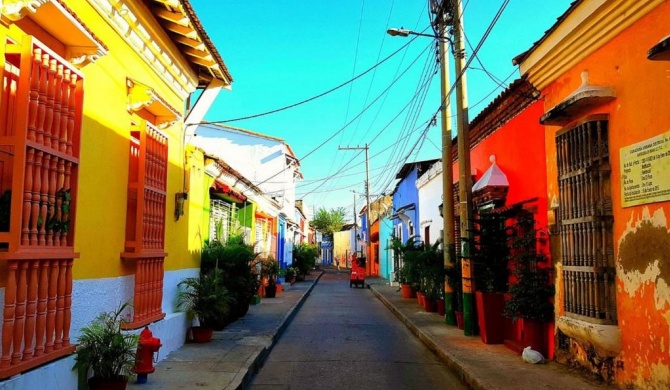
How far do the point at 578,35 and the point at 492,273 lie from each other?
435 centimetres

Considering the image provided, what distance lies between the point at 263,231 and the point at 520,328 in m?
13.6

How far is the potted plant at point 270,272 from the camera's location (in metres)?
17.0

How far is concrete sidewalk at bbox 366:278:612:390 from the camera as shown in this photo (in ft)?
20.1

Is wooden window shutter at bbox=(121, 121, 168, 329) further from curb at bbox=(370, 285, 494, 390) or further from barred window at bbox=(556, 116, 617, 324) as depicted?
barred window at bbox=(556, 116, 617, 324)

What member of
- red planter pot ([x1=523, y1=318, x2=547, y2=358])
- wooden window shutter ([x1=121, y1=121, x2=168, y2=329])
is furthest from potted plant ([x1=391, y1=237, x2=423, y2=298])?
wooden window shutter ([x1=121, y1=121, x2=168, y2=329])

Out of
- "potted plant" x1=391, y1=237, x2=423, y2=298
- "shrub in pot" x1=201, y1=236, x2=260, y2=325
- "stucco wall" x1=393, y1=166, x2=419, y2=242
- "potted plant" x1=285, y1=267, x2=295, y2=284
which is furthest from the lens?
"potted plant" x1=285, y1=267, x2=295, y2=284

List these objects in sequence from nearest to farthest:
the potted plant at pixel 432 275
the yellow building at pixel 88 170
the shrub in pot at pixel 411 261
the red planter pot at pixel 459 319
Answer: the yellow building at pixel 88 170
the red planter pot at pixel 459 319
the potted plant at pixel 432 275
the shrub in pot at pixel 411 261

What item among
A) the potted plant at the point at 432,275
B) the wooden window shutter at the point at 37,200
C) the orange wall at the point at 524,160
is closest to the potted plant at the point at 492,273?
the orange wall at the point at 524,160

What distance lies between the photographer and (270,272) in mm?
17250

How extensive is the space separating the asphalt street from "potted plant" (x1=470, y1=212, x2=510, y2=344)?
1116 millimetres

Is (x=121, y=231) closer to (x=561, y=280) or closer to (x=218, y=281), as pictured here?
(x=218, y=281)

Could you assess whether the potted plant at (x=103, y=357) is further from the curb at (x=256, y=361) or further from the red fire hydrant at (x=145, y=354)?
the curb at (x=256, y=361)

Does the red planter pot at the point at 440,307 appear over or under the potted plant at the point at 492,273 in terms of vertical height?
under

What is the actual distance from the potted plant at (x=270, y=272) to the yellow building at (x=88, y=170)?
840cm
